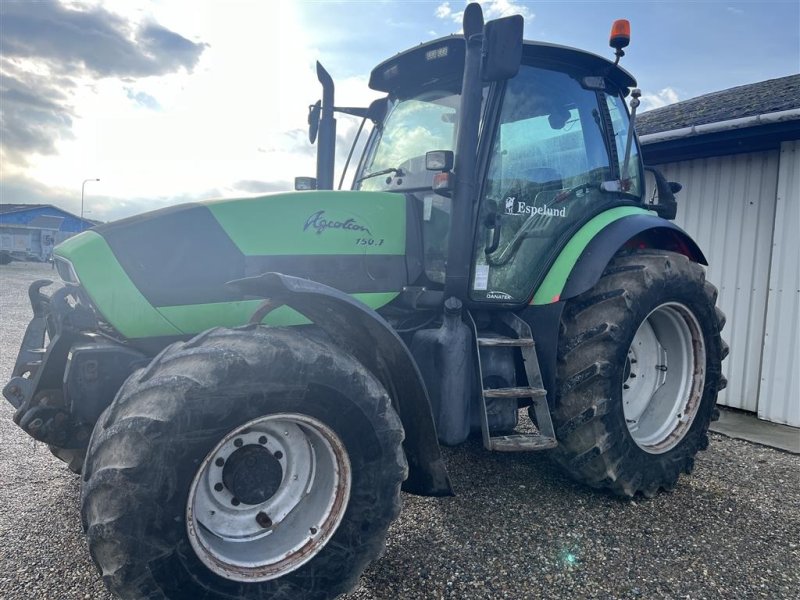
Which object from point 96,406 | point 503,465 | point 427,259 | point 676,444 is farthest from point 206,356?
point 676,444

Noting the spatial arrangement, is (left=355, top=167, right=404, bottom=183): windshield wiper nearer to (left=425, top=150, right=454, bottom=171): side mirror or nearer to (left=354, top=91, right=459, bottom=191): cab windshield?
(left=354, top=91, right=459, bottom=191): cab windshield

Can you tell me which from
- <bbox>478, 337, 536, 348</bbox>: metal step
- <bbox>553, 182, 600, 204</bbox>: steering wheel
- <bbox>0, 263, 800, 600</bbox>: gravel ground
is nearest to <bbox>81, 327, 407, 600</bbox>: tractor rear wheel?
<bbox>0, 263, 800, 600</bbox>: gravel ground

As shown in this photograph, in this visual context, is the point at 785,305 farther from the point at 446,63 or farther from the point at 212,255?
the point at 212,255

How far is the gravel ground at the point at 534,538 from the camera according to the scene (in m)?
2.75

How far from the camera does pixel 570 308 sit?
361 cm

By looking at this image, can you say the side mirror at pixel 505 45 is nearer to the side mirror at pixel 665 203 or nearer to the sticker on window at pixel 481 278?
the sticker on window at pixel 481 278

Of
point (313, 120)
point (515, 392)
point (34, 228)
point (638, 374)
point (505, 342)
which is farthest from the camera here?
point (34, 228)

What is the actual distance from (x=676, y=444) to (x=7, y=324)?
431 inches

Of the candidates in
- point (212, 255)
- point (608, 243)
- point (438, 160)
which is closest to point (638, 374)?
point (608, 243)

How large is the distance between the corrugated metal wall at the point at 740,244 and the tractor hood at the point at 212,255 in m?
4.55

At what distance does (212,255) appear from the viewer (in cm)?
288

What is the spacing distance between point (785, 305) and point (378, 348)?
4.87 m

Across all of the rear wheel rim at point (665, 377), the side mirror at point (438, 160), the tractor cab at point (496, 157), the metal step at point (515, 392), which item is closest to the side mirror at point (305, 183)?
the tractor cab at point (496, 157)

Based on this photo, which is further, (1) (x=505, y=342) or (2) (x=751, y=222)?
(2) (x=751, y=222)
